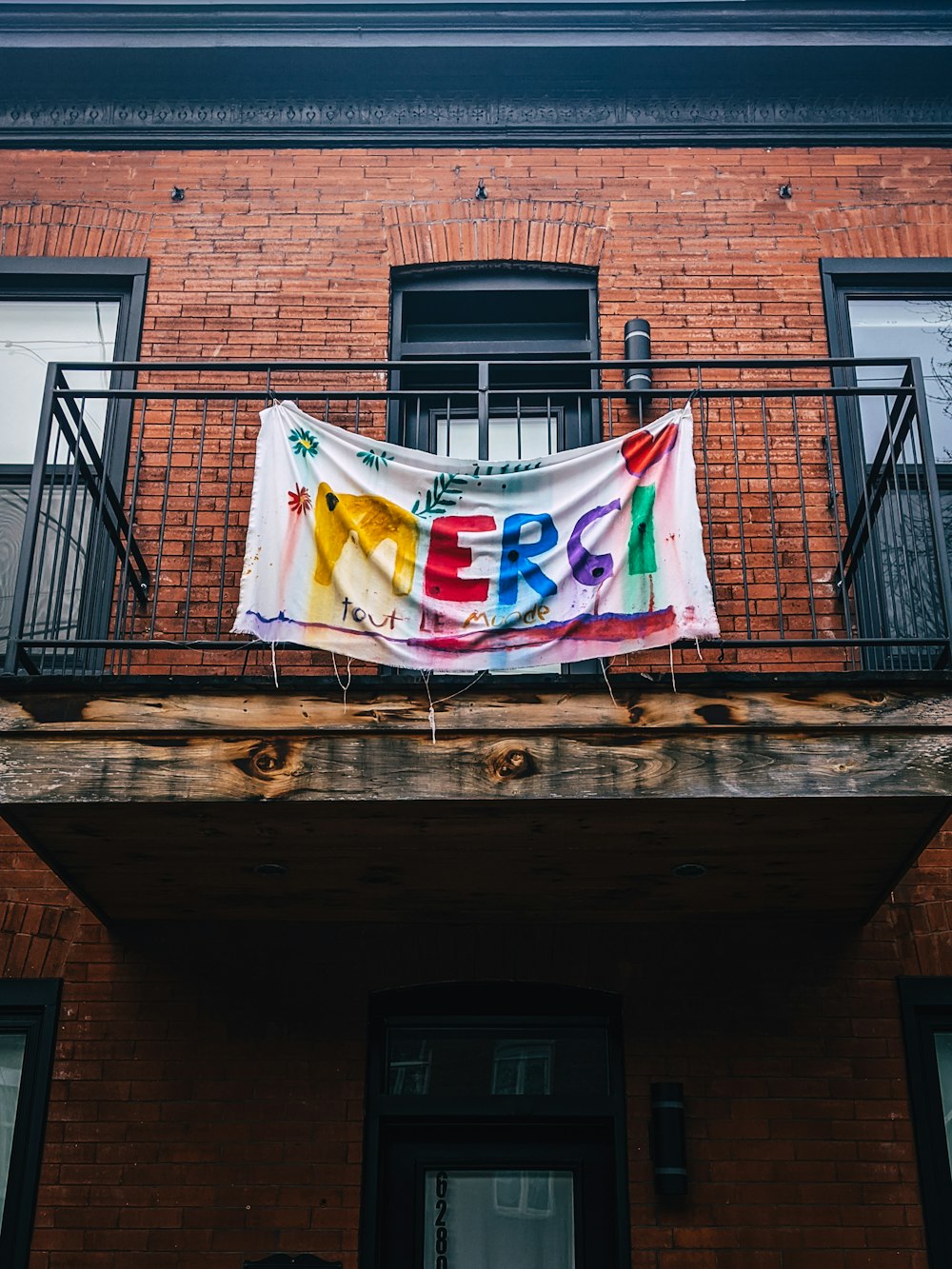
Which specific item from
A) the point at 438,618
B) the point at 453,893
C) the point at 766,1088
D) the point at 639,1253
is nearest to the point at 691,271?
the point at 438,618

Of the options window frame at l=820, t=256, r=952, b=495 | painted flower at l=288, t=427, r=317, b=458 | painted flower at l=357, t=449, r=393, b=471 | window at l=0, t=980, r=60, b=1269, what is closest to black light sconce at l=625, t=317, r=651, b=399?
window frame at l=820, t=256, r=952, b=495

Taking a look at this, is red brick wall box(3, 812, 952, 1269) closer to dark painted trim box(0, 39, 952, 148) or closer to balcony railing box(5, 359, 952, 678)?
balcony railing box(5, 359, 952, 678)

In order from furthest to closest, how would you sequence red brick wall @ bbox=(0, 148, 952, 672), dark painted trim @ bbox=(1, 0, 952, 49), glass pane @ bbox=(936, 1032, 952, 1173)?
1. dark painted trim @ bbox=(1, 0, 952, 49)
2. red brick wall @ bbox=(0, 148, 952, 672)
3. glass pane @ bbox=(936, 1032, 952, 1173)

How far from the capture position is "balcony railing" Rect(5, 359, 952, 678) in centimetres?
599

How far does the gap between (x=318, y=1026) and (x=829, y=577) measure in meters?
3.14

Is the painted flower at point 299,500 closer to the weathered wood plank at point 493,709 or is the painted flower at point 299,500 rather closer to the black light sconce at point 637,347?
the weathered wood plank at point 493,709

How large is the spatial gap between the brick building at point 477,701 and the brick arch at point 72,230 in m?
0.03

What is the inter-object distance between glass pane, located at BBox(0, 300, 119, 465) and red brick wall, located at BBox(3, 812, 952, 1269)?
2.44m

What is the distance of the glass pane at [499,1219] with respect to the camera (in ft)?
18.3

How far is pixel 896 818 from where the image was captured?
16.1ft

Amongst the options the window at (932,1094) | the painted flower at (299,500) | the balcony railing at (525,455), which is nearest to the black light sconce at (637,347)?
the balcony railing at (525,455)

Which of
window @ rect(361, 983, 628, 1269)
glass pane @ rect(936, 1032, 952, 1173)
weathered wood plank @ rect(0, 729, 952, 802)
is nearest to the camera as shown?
weathered wood plank @ rect(0, 729, 952, 802)

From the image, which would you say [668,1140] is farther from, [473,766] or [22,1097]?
[22,1097]

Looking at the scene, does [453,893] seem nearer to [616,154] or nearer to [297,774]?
[297,774]
